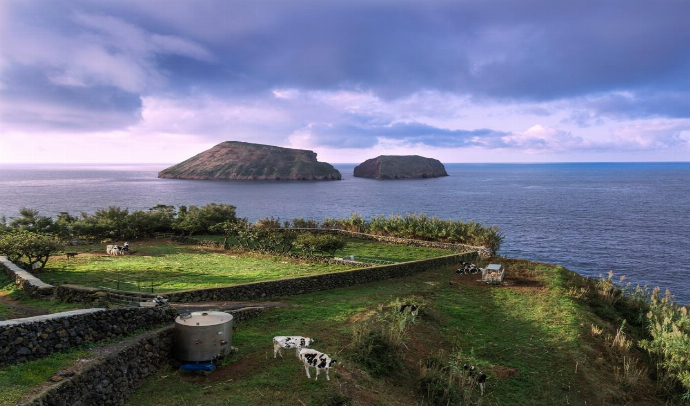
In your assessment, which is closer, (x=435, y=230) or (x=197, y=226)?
(x=435, y=230)

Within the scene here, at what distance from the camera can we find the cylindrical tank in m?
14.0

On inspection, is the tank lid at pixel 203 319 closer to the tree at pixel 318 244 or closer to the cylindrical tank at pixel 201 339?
the cylindrical tank at pixel 201 339

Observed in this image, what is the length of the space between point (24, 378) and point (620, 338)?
23.0m

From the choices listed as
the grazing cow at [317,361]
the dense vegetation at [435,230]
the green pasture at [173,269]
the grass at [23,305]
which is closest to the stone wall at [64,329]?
the grass at [23,305]

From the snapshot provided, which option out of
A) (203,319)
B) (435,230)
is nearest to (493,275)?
(435,230)

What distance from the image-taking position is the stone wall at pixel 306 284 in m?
20.2

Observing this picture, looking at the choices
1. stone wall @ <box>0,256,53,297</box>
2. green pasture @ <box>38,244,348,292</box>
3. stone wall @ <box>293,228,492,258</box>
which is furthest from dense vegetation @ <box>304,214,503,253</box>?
stone wall @ <box>0,256,53,297</box>

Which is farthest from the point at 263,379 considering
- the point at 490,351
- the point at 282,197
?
the point at 282,197

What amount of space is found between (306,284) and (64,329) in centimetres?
1298

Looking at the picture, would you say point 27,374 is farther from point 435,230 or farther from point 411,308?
point 435,230

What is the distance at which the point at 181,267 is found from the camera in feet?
93.8

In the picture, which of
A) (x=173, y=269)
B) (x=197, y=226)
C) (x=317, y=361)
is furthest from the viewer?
(x=197, y=226)

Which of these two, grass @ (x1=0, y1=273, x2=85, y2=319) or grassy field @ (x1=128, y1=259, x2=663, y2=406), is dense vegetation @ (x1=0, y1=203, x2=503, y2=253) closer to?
grassy field @ (x1=128, y1=259, x2=663, y2=406)

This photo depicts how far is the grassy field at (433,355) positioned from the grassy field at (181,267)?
5.24m
